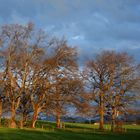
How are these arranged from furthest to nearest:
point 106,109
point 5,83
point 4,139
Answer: point 106,109 → point 5,83 → point 4,139

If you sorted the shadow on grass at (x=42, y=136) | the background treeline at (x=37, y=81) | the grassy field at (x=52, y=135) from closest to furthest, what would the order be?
the shadow on grass at (x=42, y=136), the grassy field at (x=52, y=135), the background treeline at (x=37, y=81)

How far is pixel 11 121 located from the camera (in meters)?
52.2

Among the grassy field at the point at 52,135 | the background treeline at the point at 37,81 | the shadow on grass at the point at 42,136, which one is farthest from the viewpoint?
the background treeline at the point at 37,81

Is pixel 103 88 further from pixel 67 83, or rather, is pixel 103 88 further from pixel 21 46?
pixel 21 46

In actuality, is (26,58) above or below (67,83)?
above

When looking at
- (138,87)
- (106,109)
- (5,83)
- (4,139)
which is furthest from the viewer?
(106,109)

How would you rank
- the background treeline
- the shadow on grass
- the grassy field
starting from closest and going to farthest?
the shadow on grass < the grassy field < the background treeline

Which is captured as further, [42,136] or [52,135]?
[52,135]

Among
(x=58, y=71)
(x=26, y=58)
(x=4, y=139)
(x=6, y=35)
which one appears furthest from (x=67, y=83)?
(x=4, y=139)

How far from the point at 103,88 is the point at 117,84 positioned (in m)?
2.61

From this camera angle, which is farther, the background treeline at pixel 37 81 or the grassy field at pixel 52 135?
the background treeline at pixel 37 81

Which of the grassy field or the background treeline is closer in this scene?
the grassy field

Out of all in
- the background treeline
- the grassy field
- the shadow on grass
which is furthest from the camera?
the background treeline

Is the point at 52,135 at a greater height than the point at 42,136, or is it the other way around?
the point at 52,135
